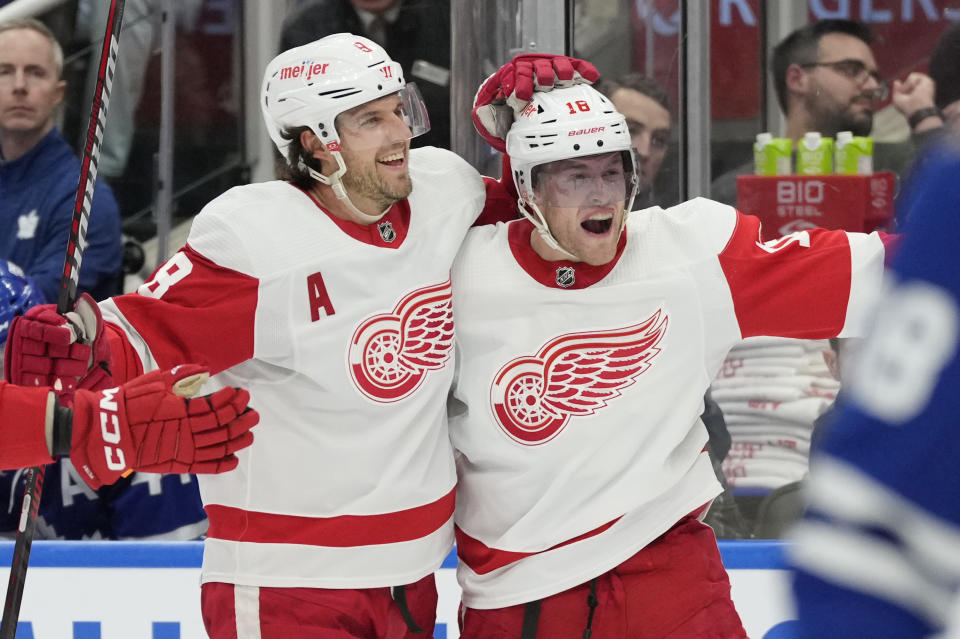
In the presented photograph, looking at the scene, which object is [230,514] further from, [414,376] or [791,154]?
[791,154]

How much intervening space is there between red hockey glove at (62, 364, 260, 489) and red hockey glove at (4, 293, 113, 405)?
0.19 feet

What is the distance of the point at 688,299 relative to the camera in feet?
7.14

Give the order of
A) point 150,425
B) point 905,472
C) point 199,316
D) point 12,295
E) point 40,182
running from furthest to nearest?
point 40,182 → point 12,295 → point 199,316 → point 150,425 → point 905,472

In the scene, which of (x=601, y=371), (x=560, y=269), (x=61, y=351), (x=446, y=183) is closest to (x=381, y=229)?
(x=446, y=183)

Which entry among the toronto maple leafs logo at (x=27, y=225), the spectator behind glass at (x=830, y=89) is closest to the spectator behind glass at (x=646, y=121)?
the spectator behind glass at (x=830, y=89)

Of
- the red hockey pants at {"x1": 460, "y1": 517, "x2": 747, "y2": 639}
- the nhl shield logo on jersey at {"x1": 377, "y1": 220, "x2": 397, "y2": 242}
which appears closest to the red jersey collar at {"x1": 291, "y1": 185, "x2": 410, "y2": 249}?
the nhl shield logo on jersey at {"x1": 377, "y1": 220, "x2": 397, "y2": 242}

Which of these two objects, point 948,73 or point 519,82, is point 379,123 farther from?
point 948,73

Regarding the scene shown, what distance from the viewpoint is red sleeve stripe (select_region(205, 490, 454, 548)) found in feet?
7.11

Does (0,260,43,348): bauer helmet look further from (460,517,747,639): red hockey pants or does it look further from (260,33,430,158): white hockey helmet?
(460,517,747,639): red hockey pants

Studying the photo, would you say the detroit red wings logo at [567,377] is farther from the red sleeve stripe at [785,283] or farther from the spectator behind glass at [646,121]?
the spectator behind glass at [646,121]

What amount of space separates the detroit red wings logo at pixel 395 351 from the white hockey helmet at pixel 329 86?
0.28 m

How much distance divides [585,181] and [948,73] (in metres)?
1.37

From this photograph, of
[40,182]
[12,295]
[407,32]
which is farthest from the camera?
[407,32]

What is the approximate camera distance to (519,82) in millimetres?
2250
